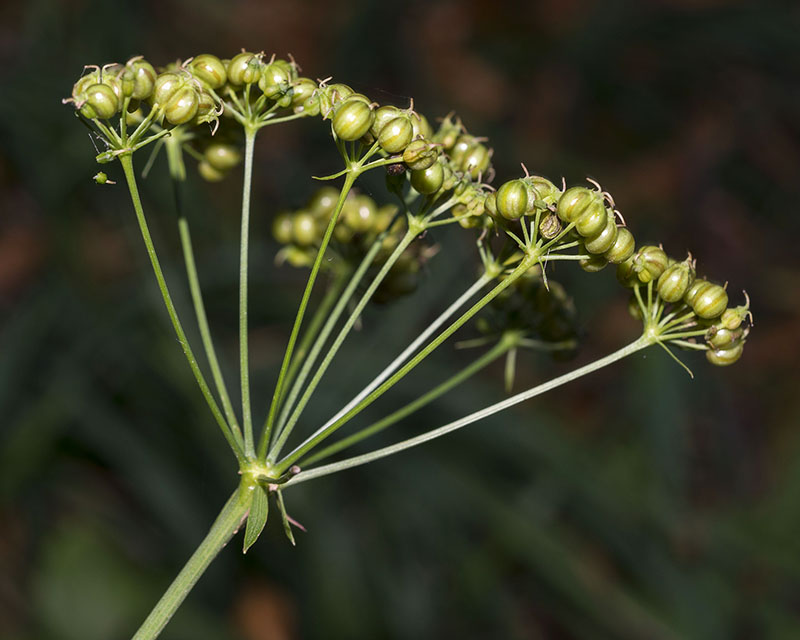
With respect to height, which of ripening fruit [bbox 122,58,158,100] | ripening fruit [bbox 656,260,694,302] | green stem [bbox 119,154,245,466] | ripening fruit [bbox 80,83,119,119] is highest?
ripening fruit [bbox 656,260,694,302]

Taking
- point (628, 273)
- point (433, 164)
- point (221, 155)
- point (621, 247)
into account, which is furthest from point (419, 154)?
point (221, 155)

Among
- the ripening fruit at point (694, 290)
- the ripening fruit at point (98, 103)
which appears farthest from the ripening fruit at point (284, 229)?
the ripening fruit at point (694, 290)

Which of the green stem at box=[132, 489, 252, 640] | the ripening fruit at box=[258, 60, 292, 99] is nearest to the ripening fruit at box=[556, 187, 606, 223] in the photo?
the ripening fruit at box=[258, 60, 292, 99]

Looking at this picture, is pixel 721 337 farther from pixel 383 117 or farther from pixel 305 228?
pixel 305 228

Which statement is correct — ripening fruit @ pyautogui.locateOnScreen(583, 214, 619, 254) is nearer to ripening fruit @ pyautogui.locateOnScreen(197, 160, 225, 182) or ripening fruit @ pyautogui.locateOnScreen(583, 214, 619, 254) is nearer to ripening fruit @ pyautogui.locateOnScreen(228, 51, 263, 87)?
ripening fruit @ pyautogui.locateOnScreen(228, 51, 263, 87)

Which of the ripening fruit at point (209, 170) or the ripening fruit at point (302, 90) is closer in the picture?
the ripening fruit at point (302, 90)

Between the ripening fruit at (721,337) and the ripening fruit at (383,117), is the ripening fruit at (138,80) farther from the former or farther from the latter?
the ripening fruit at (721,337)
